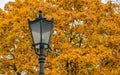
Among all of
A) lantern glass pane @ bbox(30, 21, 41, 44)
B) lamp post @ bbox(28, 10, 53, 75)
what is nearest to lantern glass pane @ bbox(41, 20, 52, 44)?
lamp post @ bbox(28, 10, 53, 75)

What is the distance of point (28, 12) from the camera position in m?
26.0

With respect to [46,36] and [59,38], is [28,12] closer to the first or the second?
[59,38]

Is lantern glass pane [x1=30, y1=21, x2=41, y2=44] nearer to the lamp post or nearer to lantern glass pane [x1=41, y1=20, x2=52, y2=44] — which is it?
the lamp post

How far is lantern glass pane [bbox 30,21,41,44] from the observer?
905cm

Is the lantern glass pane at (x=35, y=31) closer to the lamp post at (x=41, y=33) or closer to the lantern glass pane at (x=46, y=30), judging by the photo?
the lamp post at (x=41, y=33)

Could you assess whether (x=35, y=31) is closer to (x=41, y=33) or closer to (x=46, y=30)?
(x=41, y=33)

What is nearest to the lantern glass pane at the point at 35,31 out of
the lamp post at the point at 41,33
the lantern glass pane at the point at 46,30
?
the lamp post at the point at 41,33

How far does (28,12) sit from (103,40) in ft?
17.8

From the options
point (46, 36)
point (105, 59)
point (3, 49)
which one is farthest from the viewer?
point (3, 49)

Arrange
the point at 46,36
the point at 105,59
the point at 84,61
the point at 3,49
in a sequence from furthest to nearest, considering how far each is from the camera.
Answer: the point at 3,49 < the point at 105,59 < the point at 84,61 < the point at 46,36

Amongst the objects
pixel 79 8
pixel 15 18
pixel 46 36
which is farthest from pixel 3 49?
pixel 46 36

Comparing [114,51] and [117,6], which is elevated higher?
[117,6]

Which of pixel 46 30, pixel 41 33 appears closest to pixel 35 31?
pixel 41 33

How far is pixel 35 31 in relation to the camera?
9047 millimetres
